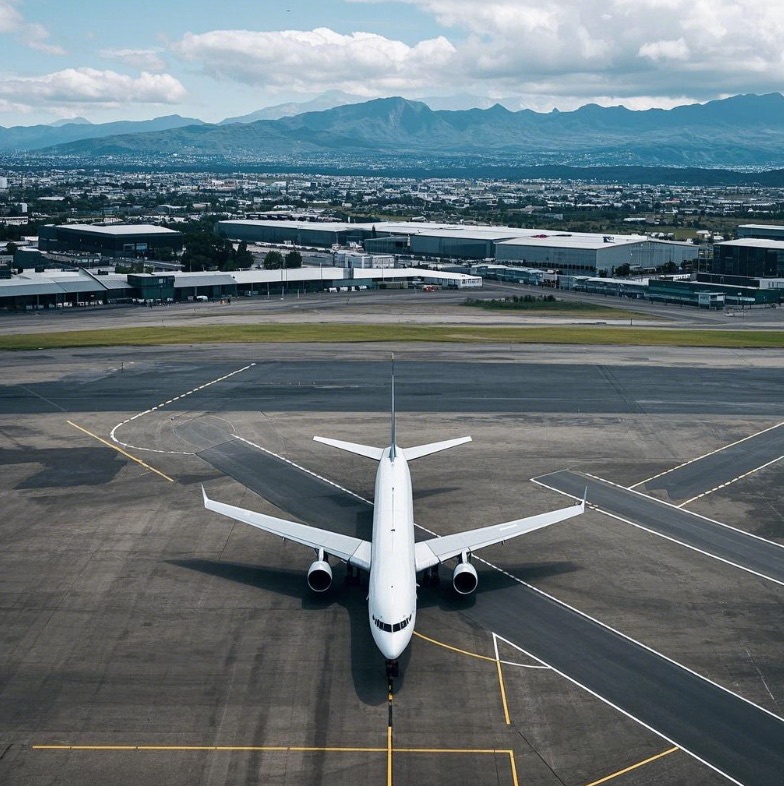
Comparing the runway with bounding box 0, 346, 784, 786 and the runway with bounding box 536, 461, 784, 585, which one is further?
the runway with bounding box 536, 461, 784, 585

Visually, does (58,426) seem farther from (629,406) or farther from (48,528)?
(629,406)

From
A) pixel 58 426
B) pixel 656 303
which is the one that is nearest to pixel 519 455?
pixel 58 426

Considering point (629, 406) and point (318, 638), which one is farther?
point (629, 406)

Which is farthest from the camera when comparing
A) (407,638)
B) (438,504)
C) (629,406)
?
(629,406)

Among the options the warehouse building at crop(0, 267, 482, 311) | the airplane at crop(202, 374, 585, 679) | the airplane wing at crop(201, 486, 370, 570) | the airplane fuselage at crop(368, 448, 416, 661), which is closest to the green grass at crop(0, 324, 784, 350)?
the warehouse building at crop(0, 267, 482, 311)

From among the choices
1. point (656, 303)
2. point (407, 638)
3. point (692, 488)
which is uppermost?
point (407, 638)

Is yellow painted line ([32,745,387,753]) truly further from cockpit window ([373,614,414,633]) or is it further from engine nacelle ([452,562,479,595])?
engine nacelle ([452,562,479,595])
